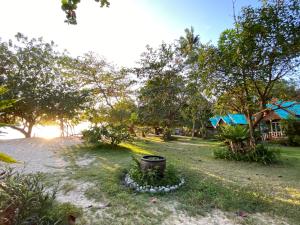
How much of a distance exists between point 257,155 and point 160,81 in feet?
34.9

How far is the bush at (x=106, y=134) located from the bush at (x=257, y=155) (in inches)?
186

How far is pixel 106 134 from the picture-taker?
10.0m

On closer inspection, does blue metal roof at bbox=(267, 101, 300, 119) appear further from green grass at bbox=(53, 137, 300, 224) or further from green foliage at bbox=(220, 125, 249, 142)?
green grass at bbox=(53, 137, 300, 224)

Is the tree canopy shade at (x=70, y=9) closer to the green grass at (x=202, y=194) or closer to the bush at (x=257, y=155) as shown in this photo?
the green grass at (x=202, y=194)

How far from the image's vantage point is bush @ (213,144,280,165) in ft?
26.8

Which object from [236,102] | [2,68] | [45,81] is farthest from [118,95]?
[236,102]

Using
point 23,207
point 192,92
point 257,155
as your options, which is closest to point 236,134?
point 257,155

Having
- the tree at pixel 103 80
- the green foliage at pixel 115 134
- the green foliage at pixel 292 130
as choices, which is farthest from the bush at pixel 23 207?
the green foliage at pixel 292 130

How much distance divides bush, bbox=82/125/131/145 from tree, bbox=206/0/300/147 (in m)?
5.44

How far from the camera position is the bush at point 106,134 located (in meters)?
9.90

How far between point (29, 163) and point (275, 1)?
33.5 feet

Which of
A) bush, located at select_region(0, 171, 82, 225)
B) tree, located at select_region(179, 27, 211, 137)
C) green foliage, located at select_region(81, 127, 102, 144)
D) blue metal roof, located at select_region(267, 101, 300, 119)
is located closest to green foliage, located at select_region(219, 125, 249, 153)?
blue metal roof, located at select_region(267, 101, 300, 119)

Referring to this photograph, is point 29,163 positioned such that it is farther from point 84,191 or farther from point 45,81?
point 45,81

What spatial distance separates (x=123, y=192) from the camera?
448cm
